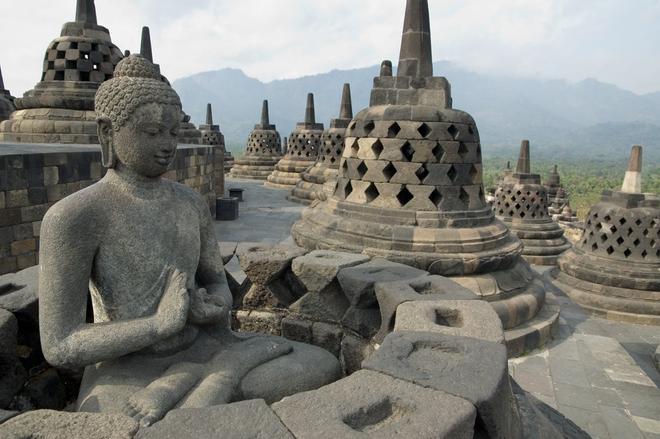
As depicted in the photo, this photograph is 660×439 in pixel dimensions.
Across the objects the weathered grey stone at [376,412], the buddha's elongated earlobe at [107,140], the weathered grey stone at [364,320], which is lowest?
the weathered grey stone at [364,320]

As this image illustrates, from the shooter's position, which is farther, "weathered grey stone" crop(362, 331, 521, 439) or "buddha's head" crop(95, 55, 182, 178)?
"buddha's head" crop(95, 55, 182, 178)

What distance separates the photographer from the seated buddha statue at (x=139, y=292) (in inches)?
68.7

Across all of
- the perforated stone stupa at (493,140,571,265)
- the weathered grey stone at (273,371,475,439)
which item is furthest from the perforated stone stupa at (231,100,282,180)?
the weathered grey stone at (273,371,475,439)

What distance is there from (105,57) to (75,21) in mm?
874

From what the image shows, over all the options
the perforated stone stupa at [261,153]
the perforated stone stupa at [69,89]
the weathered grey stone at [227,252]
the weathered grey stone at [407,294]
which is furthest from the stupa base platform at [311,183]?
the weathered grey stone at [407,294]

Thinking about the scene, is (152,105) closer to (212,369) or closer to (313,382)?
(212,369)

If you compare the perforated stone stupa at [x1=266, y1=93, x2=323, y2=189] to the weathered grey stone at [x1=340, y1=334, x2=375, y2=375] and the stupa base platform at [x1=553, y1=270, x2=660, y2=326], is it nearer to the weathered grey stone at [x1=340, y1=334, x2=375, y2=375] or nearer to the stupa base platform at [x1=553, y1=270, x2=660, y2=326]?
the stupa base platform at [x1=553, y1=270, x2=660, y2=326]

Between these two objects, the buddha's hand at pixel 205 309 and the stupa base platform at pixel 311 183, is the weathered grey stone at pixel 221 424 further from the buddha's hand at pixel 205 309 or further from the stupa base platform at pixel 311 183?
the stupa base platform at pixel 311 183

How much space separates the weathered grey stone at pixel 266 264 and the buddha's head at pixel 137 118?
119cm

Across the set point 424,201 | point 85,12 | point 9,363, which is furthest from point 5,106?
point 9,363

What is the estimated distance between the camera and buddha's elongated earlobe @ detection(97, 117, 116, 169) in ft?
6.16

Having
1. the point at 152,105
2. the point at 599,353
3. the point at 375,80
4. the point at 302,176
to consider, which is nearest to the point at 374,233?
the point at 375,80

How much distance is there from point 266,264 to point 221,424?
166 cm

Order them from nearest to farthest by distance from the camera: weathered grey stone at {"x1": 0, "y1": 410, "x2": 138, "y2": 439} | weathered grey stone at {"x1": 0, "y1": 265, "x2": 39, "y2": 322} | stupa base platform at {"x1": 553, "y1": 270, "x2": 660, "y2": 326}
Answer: weathered grey stone at {"x1": 0, "y1": 410, "x2": 138, "y2": 439} < weathered grey stone at {"x1": 0, "y1": 265, "x2": 39, "y2": 322} < stupa base platform at {"x1": 553, "y1": 270, "x2": 660, "y2": 326}
